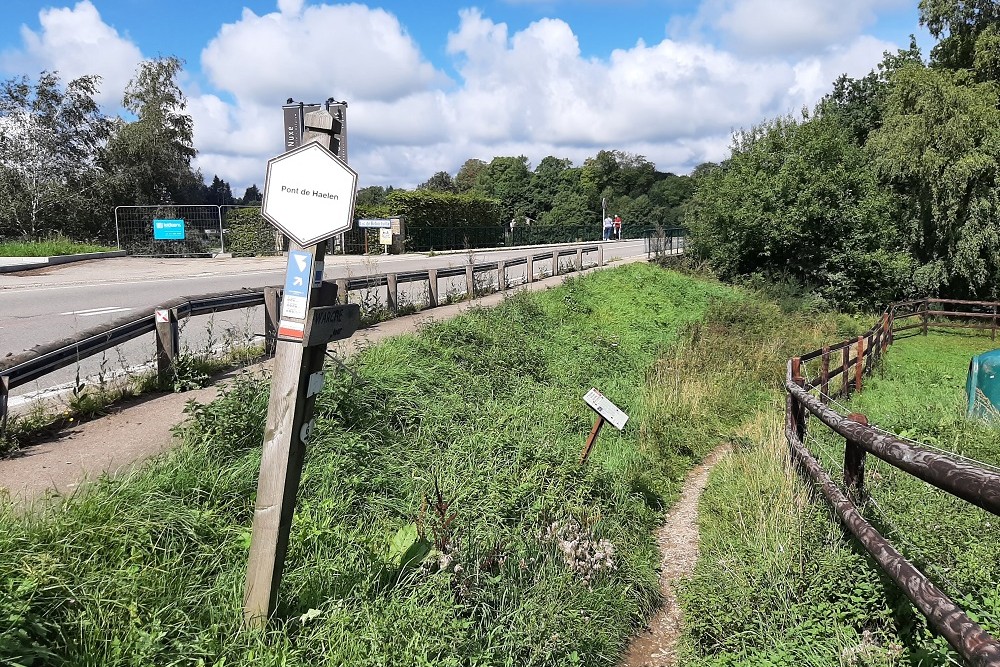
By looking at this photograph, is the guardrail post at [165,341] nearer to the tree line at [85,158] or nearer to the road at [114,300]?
the road at [114,300]

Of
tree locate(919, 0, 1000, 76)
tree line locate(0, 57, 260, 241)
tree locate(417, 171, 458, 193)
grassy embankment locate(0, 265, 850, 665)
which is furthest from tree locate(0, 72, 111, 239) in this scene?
tree locate(417, 171, 458, 193)

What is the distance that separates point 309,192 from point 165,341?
4633 millimetres

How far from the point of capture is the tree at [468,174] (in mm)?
101562

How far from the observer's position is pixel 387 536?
14.4ft

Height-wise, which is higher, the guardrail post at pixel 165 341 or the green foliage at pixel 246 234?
the green foliage at pixel 246 234

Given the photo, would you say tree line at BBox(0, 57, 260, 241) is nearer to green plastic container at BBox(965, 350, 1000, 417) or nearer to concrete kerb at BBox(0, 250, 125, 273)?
concrete kerb at BBox(0, 250, 125, 273)

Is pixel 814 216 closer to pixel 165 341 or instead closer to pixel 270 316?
pixel 270 316

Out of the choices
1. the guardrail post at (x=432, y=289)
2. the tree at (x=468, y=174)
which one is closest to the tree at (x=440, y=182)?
the tree at (x=468, y=174)

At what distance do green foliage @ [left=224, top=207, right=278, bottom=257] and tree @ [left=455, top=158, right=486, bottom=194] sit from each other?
73.3m

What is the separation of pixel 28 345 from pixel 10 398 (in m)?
2.64

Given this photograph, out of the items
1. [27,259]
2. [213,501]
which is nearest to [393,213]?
[27,259]

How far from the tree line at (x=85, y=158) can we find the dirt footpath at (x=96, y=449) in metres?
25.2

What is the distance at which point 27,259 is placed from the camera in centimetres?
2005

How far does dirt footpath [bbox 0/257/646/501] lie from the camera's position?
4512mm
